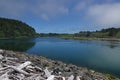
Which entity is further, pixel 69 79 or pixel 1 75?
pixel 69 79

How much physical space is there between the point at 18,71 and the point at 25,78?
89 cm

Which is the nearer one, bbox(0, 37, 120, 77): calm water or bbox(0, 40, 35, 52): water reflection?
bbox(0, 37, 120, 77): calm water

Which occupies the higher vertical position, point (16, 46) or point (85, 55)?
point (16, 46)

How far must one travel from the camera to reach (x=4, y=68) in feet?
42.0

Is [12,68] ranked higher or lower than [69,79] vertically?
higher

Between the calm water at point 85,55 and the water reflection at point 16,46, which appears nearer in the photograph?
the calm water at point 85,55

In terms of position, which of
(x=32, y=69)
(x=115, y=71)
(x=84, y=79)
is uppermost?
(x=32, y=69)

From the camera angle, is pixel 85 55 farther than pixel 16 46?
No

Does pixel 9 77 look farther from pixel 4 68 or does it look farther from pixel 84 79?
pixel 84 79


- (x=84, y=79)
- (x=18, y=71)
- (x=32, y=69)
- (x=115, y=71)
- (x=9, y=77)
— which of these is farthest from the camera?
(x=115, y=71)

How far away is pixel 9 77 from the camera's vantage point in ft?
38.6

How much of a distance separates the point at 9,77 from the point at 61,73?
4164 mm

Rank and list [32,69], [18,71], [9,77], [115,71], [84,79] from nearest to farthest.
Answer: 1. [9,77]
2. [18,71]
3. [32,69]
4. [84,79]
5. [115,71]

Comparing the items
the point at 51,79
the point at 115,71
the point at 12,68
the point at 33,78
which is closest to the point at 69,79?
the point at 51,79
